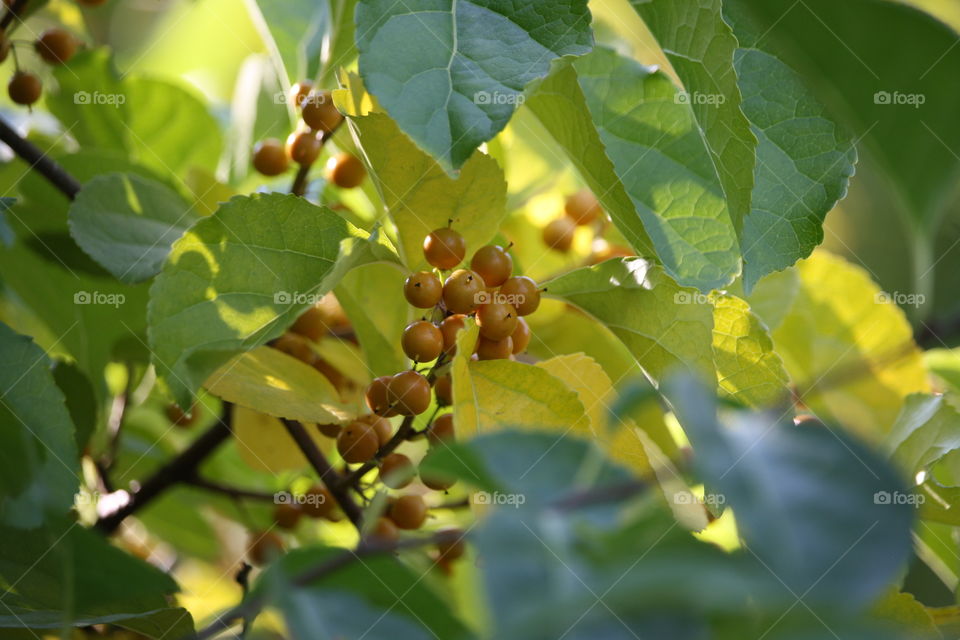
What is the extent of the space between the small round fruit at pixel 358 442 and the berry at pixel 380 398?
61 millimetres

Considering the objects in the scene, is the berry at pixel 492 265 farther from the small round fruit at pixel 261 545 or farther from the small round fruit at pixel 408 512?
the small round fruit at pixel 261 545

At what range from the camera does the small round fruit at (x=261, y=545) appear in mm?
892

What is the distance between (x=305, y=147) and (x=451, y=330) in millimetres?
247

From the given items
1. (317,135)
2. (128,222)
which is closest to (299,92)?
(317,135)

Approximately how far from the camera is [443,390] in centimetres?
65

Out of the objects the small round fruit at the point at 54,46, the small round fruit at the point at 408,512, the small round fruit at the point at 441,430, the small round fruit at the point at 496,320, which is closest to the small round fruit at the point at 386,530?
the small round fruit at the point at 408,512

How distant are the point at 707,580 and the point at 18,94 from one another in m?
0.89

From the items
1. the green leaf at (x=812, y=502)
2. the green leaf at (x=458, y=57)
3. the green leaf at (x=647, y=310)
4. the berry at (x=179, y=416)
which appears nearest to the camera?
the green leaf at (x=812, y=502)

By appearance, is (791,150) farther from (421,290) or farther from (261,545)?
(261,545)

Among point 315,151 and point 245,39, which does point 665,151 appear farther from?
point 245,39

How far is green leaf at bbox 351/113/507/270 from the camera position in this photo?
592 mm

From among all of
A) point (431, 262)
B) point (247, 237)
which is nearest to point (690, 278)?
point (431, 262)

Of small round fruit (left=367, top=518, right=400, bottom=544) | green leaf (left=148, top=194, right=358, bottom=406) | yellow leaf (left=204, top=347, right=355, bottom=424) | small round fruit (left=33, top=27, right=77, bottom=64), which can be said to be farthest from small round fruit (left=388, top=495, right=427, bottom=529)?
small round fruit (left=33, top=27, right=77, bottom=64)

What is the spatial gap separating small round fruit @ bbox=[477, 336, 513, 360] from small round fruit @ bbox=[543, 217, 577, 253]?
0.33 metres
